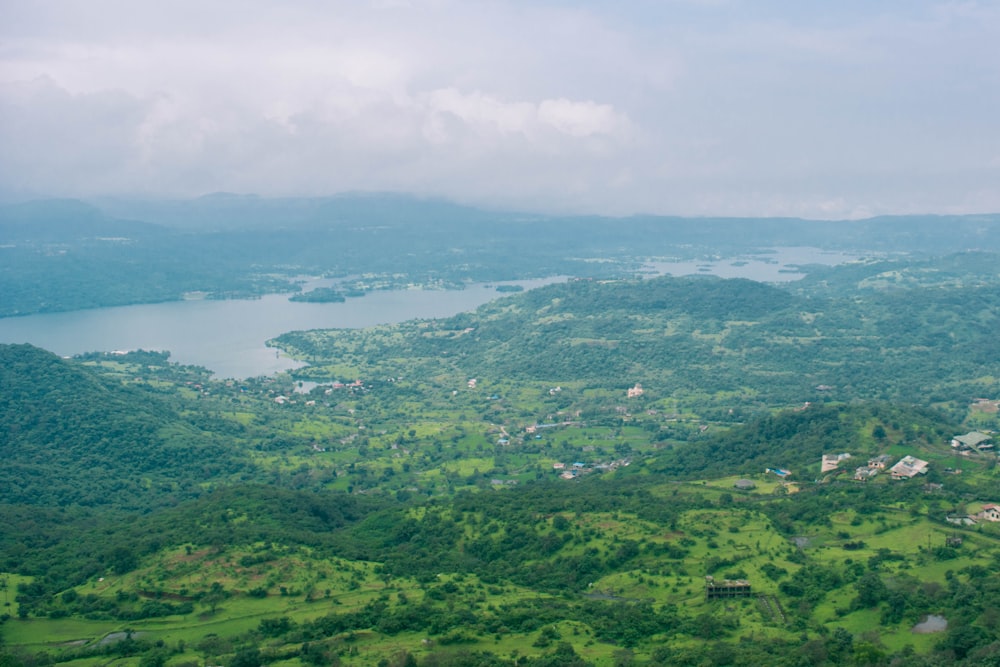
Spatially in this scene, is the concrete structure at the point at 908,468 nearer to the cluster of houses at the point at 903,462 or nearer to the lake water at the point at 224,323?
the cluster of houses at the point at 903,462

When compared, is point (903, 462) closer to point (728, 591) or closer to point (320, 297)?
point (728, 591)

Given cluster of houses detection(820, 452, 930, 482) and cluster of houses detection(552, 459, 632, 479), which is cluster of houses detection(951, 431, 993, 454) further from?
cluster of houses detection(552, 459, 632, 479)

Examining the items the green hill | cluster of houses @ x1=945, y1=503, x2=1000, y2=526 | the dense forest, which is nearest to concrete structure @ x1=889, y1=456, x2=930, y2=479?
the dense forest

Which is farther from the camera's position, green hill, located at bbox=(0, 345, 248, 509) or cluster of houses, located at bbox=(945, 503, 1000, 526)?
green hill, located at bbox=(0, 345, 248, 509)

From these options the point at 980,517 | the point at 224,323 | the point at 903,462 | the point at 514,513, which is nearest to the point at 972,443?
the point at 903,462

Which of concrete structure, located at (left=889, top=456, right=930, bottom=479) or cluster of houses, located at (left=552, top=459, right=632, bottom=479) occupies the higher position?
concrete structure, located at (left=889, top=456, right=930, bottom=479)

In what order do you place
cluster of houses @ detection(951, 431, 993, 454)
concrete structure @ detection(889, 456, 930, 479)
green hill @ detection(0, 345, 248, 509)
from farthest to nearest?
green hill @ detection(0, 345, 248, 509) → cluster of houses @ detection(951, 431, 993, 454) → concrete structure @ detection(889, 456, 930, 479)

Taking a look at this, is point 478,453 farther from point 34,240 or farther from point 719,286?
point 34,240

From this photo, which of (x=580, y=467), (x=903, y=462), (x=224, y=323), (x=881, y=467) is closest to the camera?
(x=903, y=462)
